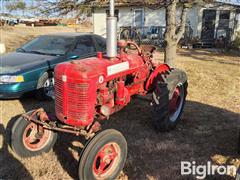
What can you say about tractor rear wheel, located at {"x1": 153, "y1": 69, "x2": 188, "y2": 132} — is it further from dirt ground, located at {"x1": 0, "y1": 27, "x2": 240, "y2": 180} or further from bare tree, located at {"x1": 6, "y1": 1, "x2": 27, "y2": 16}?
bare tree, located at {"x1": 6, "y1": 1, "x2": 27, "y2": 16}

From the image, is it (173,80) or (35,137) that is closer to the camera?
(35,137)

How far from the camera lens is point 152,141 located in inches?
193

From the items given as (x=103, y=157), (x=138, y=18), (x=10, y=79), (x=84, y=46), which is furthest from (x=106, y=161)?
(x=138, y=18)

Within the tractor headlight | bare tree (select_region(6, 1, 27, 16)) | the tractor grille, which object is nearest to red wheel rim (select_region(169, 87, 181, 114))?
the tractor grille

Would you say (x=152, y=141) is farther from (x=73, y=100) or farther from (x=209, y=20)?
(x=209, y=20)

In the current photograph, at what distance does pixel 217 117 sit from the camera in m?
6.04

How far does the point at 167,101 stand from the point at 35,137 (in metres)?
2.18

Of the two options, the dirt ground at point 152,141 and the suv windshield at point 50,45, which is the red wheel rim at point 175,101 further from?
the suv windshield at point 50,45

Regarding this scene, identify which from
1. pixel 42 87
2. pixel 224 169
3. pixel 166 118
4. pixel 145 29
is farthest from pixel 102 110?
pixel 145 29

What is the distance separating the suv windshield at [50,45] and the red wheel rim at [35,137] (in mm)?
3091

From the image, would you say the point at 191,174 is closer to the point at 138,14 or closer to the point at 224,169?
the point at 224,169

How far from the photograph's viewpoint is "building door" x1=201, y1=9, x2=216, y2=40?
18781mm

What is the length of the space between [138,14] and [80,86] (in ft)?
56.6

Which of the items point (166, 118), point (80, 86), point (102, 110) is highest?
point (80, 86)
